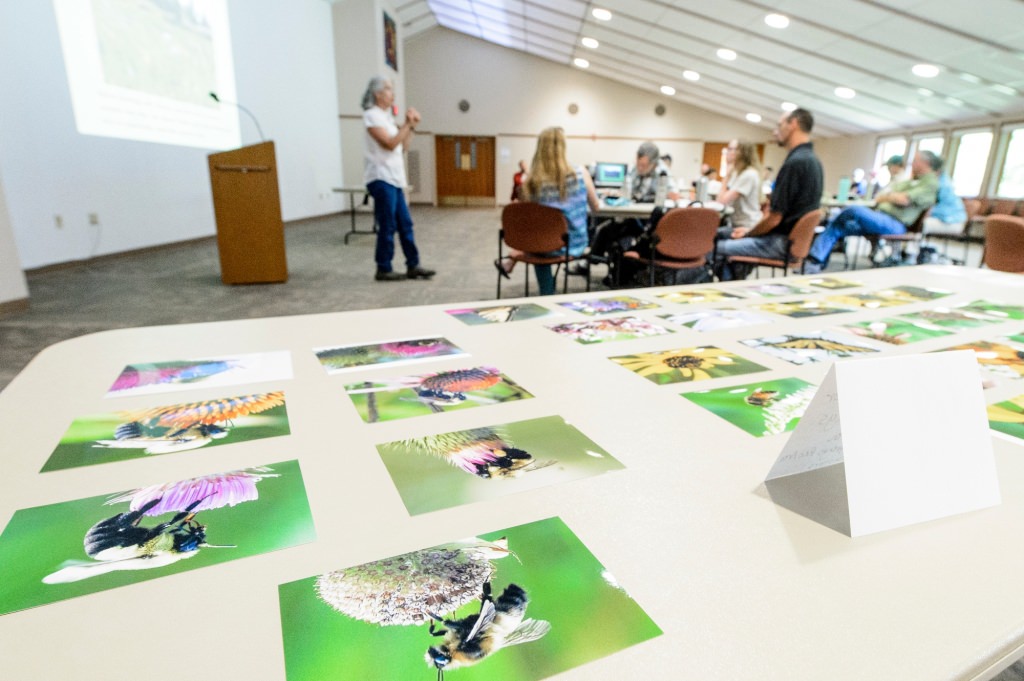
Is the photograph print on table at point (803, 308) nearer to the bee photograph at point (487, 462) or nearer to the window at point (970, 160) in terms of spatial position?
the bee photograph at point (487, 462)

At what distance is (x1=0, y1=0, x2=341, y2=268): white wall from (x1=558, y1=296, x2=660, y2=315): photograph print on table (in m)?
4.40

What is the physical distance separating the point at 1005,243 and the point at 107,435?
349 centimetres

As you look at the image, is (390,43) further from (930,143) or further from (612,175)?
(930,143)

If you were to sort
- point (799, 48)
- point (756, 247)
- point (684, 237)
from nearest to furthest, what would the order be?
point (684, 237)
point (756, 247)
point (799, 48)

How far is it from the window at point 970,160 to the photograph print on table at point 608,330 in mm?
11952

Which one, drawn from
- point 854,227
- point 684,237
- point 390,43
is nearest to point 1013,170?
point 854,227

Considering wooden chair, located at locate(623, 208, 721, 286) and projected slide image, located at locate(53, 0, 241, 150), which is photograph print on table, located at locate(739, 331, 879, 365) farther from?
projected slide image, located at locate(53, 0, 241, 150)

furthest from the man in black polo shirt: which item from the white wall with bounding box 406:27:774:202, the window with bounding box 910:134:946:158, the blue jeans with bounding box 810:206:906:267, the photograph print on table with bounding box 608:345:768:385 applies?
the white wall with bounding box 406:27:774:202

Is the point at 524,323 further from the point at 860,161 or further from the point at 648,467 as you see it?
the point at 860,161

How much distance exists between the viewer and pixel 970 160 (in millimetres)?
10148

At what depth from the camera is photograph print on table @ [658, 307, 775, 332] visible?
99cm

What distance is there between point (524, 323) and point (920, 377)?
2.03 feet

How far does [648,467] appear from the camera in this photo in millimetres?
511

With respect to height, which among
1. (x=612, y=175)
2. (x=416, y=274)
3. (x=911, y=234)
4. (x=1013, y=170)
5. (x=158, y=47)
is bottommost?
(x=416, y=274)
